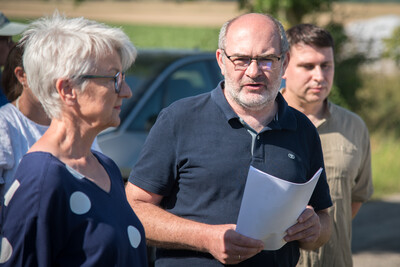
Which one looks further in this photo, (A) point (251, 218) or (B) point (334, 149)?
(B) point (334, 149)

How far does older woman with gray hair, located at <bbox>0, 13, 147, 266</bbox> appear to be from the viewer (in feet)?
6.29

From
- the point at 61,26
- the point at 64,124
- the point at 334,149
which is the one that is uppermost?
the point at 61,26

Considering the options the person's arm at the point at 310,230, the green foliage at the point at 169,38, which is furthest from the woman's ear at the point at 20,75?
the green foliage at the point at 169,38

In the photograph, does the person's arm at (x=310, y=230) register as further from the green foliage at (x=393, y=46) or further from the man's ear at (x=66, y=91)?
the green foliage at (x=393, y=46)

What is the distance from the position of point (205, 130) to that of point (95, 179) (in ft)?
2.24

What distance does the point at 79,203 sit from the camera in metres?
2.01

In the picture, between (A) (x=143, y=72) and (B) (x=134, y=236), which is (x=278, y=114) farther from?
(A) (x=143, y=72)

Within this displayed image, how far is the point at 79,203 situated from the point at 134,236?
0.28 m

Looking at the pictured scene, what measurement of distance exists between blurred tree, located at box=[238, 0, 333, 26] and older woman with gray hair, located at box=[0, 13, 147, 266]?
23.4 ft

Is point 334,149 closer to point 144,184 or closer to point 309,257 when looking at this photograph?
point 309,257

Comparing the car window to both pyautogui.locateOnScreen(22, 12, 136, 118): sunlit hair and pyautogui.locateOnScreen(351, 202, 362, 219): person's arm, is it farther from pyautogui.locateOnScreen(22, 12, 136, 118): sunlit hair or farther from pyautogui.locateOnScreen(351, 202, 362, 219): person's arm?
pyautogui.locateOnScreen(22, 12, 136, 118): sunlit hair

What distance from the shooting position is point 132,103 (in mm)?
5312

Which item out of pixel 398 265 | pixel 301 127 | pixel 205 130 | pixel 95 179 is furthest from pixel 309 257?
pixel 398 265

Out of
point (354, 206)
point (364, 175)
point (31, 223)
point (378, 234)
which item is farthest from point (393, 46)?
point (31, 223)
